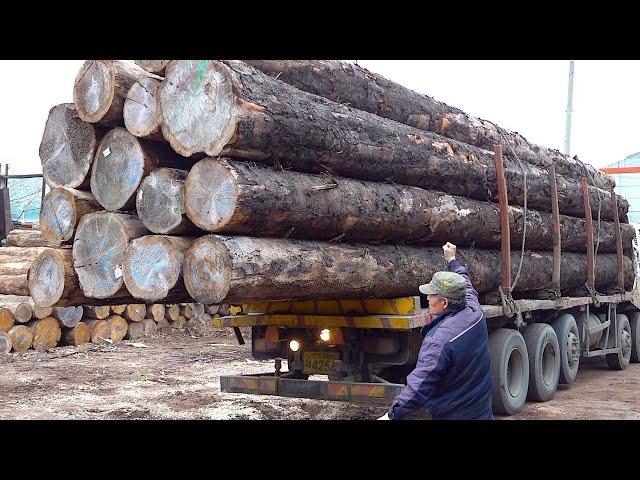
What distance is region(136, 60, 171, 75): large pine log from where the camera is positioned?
21.1ft

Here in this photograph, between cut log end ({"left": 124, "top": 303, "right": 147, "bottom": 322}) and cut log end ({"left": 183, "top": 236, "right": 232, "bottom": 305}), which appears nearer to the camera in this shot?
cut log end ({"left": 183, "top": 236, "right": 232, "bottom": 305})

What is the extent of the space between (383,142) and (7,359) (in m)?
8.49

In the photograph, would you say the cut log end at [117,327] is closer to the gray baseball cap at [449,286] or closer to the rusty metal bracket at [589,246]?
the rusty metal bracket at [589,246]

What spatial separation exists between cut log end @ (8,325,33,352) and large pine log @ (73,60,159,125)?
7.85 meters

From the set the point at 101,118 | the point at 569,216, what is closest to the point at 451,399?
the point at 101,118

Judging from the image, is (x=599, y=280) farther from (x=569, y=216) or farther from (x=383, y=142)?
(x=383, y=142)

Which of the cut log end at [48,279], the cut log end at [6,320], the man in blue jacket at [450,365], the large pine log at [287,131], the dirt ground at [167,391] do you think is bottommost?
the dirt ground at [167,391]

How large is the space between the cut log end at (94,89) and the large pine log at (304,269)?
61.8 inches

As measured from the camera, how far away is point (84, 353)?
13539mm

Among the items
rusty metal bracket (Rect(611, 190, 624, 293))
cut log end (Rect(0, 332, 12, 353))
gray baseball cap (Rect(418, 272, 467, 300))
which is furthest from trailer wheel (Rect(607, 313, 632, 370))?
cut log end (Rect(0, 332, 12, 353))

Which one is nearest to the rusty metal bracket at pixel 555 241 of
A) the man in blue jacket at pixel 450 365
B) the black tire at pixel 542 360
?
the black tire at pixel 542 360

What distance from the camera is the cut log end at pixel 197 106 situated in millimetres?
5633

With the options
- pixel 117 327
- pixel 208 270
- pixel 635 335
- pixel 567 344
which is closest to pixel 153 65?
pixel 208 270

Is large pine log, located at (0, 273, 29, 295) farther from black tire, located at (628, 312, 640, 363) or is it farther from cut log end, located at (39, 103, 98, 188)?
black tire, located at (628, 312, 640, 363)
